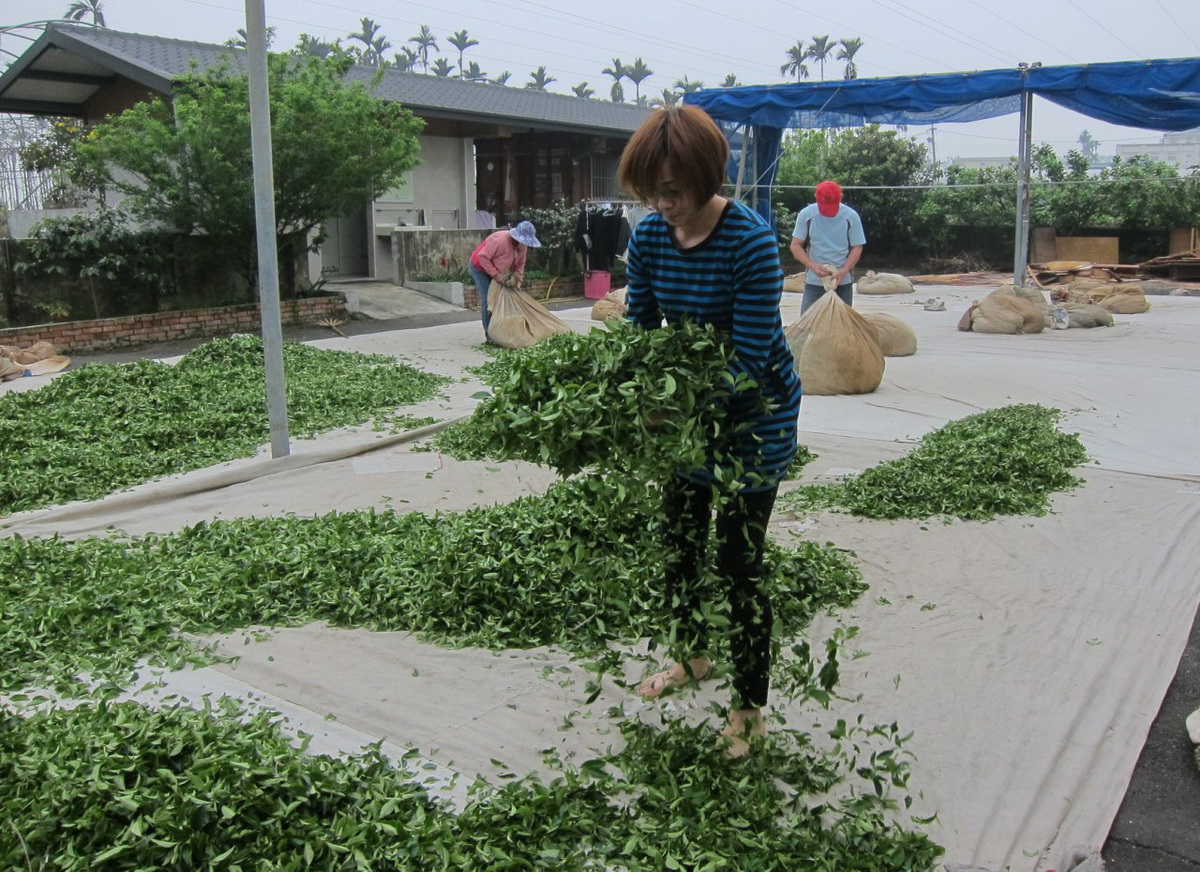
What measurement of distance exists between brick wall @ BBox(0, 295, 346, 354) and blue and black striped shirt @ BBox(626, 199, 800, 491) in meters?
9.19

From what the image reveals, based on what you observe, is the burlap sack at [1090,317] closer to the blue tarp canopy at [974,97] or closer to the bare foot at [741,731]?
the blue tarp canopy at [974,97]

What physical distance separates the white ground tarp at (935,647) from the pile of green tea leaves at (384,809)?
21 cm

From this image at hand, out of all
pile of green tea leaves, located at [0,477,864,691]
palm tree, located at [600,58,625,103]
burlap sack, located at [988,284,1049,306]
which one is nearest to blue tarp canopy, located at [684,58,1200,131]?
burlap sack, located at [988,284,1049,306]

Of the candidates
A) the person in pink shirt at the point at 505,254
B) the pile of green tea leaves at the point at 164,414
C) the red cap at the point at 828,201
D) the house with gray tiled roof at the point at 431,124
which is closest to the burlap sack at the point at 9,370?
the pile of green tea leaves at the point at 164,414

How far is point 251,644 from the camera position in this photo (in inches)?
127

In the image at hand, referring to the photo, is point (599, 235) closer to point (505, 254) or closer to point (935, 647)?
point (505, 254)

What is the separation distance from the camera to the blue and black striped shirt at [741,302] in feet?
7.86

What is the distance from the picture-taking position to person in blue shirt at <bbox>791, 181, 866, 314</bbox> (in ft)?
25.5

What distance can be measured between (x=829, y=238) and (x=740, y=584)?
5.65 meters

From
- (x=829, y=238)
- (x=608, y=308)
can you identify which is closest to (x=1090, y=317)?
(x=829, y=238)

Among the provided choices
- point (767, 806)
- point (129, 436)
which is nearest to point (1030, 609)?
point (767, 806)

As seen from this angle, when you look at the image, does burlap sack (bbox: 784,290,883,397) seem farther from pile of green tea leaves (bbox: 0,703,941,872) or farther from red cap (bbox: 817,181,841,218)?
pile of green tea leaves (bbox: 0,703,941,872)

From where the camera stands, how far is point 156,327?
1127 cm

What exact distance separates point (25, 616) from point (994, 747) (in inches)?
108
